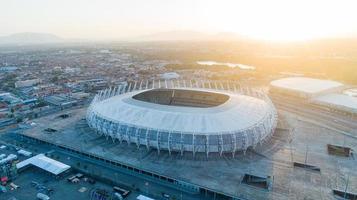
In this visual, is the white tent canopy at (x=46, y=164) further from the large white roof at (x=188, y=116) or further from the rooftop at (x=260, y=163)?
the large white roof at (x=188, y=116)

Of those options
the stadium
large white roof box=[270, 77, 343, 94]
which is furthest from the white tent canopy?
large white roof box=[270, 77, 343, 94]

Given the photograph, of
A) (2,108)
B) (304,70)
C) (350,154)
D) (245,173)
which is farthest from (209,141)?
(304,70)

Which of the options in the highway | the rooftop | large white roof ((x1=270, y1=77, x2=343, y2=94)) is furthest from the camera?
large white roof ((x1=270, y1=77, x2=343, y2=94))

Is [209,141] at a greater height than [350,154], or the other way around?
[209,141]

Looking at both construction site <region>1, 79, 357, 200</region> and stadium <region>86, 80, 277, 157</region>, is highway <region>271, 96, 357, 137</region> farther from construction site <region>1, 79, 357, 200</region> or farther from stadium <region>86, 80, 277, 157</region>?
stadium <region>86, 80, 277, 157</region>

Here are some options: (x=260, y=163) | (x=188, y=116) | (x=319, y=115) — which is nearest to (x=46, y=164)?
(x=188, y=116)

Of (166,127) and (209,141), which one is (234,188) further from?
(166,127)
